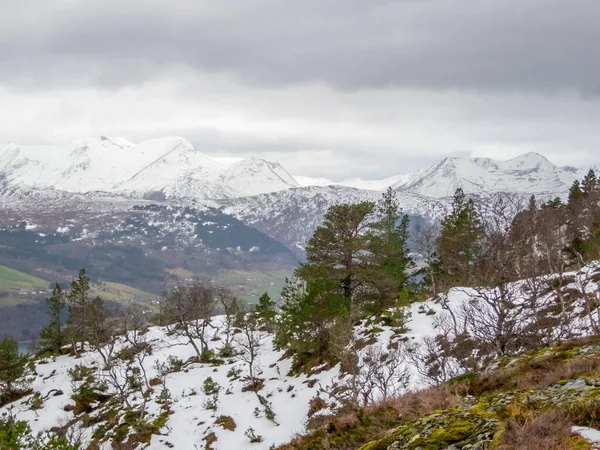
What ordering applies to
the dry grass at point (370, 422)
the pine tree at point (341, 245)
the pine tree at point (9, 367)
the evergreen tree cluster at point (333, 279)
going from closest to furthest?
the dry grass at point (370, 422)
the evergreen tree cluster at point (333, 279)
the pine tree at point (341, 245)
the pine tree at point (9, 367)

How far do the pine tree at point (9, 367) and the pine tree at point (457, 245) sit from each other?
5494 cm

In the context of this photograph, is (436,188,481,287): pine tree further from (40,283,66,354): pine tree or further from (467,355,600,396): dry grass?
(40,283,66,354): pine tree

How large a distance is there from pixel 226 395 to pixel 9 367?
28.6m

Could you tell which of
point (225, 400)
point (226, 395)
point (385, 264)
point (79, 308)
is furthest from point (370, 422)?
point (79, 308)

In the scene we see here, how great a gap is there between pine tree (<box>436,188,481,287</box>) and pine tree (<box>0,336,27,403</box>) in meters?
54.9

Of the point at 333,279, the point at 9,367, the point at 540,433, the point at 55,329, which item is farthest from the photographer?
the point at 55,329

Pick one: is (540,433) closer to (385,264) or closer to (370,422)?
(370,422)

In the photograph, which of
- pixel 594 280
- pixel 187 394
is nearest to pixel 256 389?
pixel 187 394

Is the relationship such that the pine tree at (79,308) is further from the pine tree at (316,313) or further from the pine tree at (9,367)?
the pine tree at (316,313)

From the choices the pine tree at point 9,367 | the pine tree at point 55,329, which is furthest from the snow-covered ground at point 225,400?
the pine tree at point 55,329

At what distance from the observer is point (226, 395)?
4444 cm

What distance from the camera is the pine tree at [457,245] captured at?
2168 inches

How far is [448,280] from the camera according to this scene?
56.7 metres

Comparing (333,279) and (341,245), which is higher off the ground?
(341,245)
